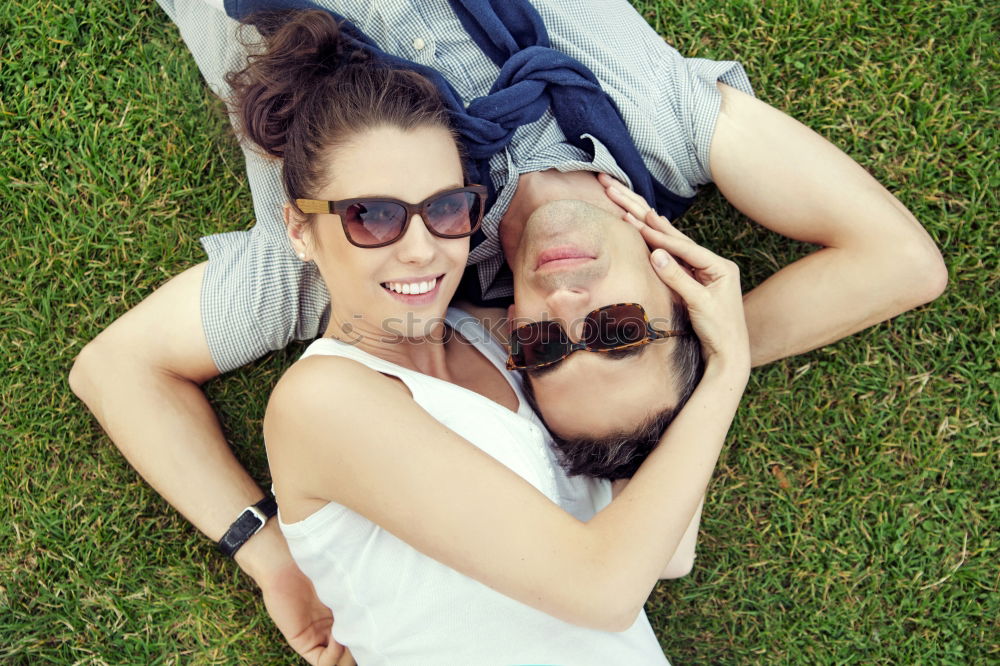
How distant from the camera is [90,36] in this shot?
146 inches

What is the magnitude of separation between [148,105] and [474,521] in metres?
2.90

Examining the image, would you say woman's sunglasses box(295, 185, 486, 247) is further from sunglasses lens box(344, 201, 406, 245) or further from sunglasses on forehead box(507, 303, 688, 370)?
sunglasses on forehead box(507, 303, 688, 370)

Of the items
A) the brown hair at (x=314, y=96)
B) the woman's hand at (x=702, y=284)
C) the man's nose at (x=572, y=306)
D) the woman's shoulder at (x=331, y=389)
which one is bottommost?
the woman's hand at (x=702, y=284)

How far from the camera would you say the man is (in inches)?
124

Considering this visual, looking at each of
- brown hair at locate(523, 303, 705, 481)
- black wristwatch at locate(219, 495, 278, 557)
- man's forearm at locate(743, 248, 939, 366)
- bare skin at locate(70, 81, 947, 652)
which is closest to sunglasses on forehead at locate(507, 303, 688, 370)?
brown hair at locate(523, 303, 705, 481)

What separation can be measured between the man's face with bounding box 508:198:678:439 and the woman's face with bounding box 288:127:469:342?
0.35 meters

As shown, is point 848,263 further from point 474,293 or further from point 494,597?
point 494,597

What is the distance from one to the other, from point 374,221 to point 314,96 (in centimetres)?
63

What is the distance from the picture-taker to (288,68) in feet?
9.22

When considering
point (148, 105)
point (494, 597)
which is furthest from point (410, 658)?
point (148, 105)

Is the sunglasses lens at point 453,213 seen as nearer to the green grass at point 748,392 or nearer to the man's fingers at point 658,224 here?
the man's fingers at point 658,224

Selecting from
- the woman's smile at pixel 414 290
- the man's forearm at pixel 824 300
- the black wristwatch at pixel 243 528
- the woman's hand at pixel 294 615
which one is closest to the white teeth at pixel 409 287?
the woman's smile at pixel 414 290

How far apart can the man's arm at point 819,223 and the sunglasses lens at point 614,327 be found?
1016 mm

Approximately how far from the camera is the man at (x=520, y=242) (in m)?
3.15
